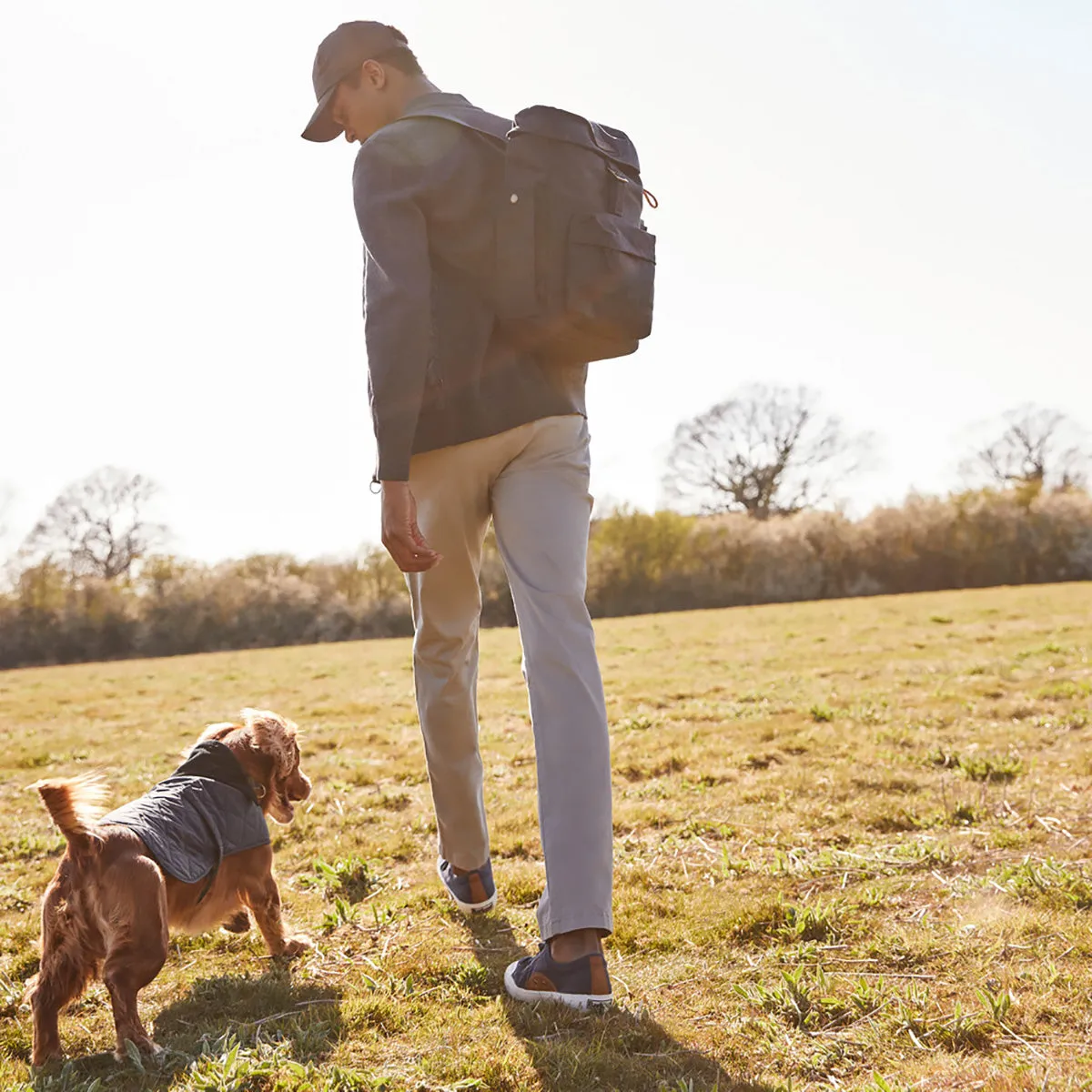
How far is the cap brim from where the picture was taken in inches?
113

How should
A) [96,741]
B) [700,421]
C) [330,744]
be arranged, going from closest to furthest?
[330,744]
[96,741]
[700,421]

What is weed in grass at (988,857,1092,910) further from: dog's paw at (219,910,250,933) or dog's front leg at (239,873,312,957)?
dog's paw at (219,910,250,933)

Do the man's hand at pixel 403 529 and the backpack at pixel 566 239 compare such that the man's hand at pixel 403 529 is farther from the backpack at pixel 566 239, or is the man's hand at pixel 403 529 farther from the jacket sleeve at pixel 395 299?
the backpack at pixel 566 239

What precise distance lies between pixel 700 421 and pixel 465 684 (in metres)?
41.2

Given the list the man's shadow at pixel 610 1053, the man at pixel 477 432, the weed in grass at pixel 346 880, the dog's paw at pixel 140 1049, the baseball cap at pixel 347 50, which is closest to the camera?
the man's shadow at pixel 610 1053

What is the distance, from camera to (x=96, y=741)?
9.20 metres

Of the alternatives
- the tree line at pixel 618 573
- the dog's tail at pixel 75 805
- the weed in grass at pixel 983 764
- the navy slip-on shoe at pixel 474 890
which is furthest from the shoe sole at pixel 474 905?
the tree line at pixel 618 573

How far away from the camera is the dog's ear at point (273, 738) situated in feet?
10.7

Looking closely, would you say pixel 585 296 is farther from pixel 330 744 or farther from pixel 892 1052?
pixel 330 744

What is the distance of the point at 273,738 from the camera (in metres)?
3.28

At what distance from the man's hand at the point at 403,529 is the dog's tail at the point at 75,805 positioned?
102 centimetres

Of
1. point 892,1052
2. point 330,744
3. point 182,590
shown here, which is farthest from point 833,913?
point 182,590

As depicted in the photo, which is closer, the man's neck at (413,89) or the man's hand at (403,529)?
the man's hand at (403,529)

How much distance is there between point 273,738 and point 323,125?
6.85 feet
